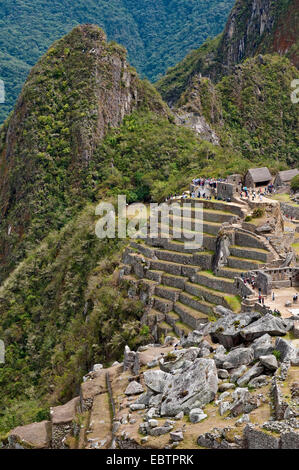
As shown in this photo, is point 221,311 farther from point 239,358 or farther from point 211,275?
point 239,358

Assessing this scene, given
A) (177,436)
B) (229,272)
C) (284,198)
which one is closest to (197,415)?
(177,436)

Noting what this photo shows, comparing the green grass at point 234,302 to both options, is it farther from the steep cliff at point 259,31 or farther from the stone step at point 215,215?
the steep cliff at point 259,31

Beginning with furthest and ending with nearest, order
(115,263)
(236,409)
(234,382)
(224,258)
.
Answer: (115,263), (224,258), (234,382), (236,409)

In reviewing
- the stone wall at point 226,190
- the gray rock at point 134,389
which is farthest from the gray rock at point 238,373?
the stone wall at point 226,190

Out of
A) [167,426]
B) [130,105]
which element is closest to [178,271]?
[167,426]

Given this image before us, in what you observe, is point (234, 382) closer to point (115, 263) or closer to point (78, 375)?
point (78, 375)

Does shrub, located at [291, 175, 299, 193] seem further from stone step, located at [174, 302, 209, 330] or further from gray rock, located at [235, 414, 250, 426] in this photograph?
gray rock, located at [235, 414, 250, 426]

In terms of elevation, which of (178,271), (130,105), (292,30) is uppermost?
(292,30)
